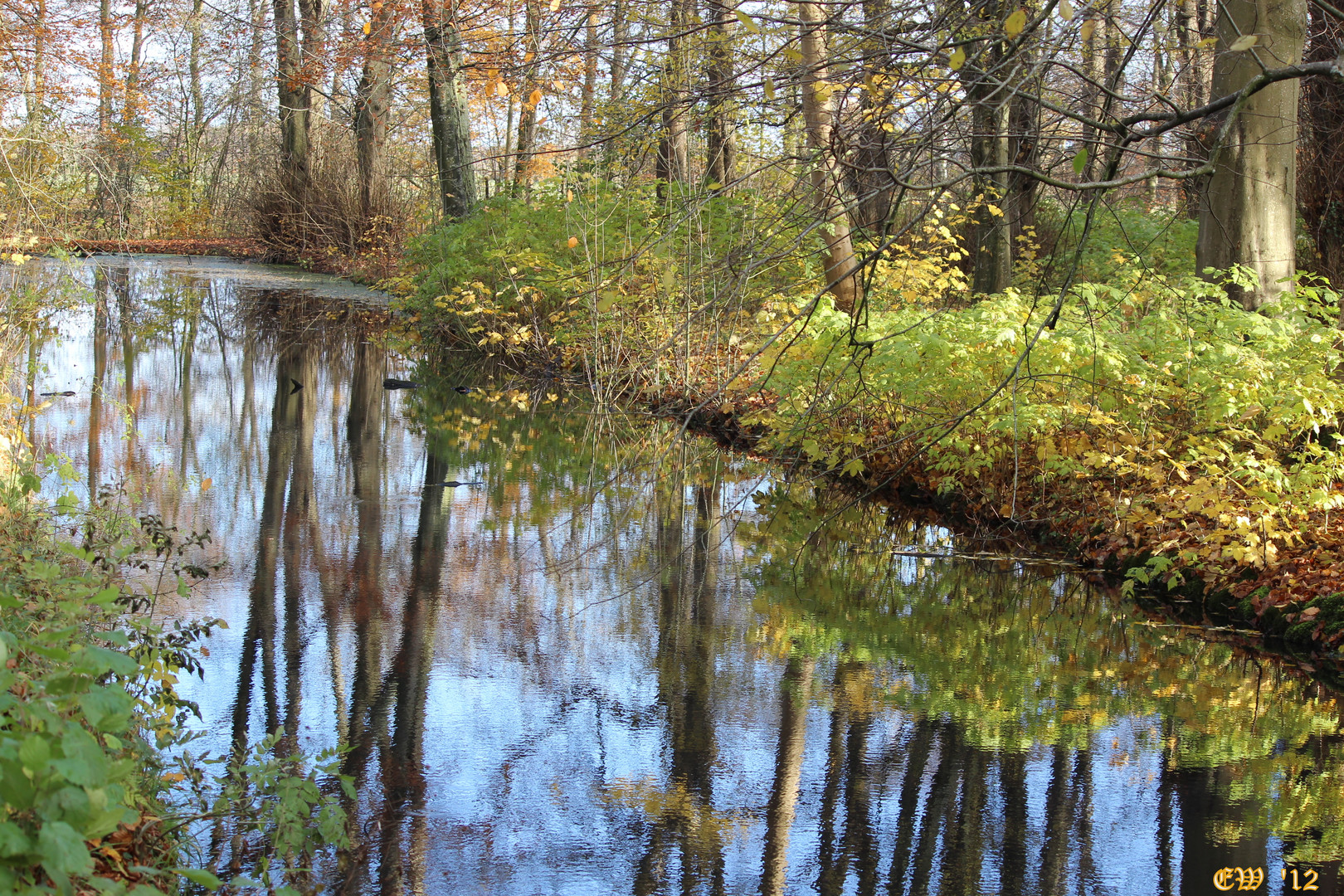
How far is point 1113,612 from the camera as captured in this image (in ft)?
21.1

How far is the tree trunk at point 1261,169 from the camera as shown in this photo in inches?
283

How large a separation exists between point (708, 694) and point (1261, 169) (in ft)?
16.7

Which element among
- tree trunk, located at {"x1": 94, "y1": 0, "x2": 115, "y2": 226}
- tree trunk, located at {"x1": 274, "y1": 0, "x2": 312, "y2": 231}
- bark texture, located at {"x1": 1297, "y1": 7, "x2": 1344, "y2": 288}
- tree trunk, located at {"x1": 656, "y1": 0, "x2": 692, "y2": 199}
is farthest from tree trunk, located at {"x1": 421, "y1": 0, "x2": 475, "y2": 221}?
bark texture, located at {"x1": 1297, "y1": 7, "x2": 1344, "y2": 288}

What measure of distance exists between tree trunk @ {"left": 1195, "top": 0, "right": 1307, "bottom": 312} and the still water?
7.91 feet

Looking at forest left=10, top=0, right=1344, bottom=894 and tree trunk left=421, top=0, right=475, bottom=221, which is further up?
tree trunk left=421, top=0, right=475, bottom=221

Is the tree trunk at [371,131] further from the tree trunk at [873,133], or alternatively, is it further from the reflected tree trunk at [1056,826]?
the reflected tree trunk at [1056,826]

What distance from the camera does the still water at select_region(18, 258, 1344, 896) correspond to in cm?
375

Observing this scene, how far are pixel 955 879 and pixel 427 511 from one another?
5350 mm

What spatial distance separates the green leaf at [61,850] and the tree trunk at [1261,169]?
7.06m

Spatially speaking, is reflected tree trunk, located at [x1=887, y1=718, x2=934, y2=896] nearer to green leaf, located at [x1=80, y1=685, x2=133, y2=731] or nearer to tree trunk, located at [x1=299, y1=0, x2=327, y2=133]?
green leaf, located at [x1=80, y1=685, x2=133, y2=731]

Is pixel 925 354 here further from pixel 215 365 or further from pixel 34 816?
pixel 215 365

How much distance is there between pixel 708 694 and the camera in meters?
5.10

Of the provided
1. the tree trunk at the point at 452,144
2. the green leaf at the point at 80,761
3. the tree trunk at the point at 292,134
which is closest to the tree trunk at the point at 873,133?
the green leaf at the point at 80,761

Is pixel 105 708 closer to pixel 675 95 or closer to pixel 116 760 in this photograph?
pixel 116 760
